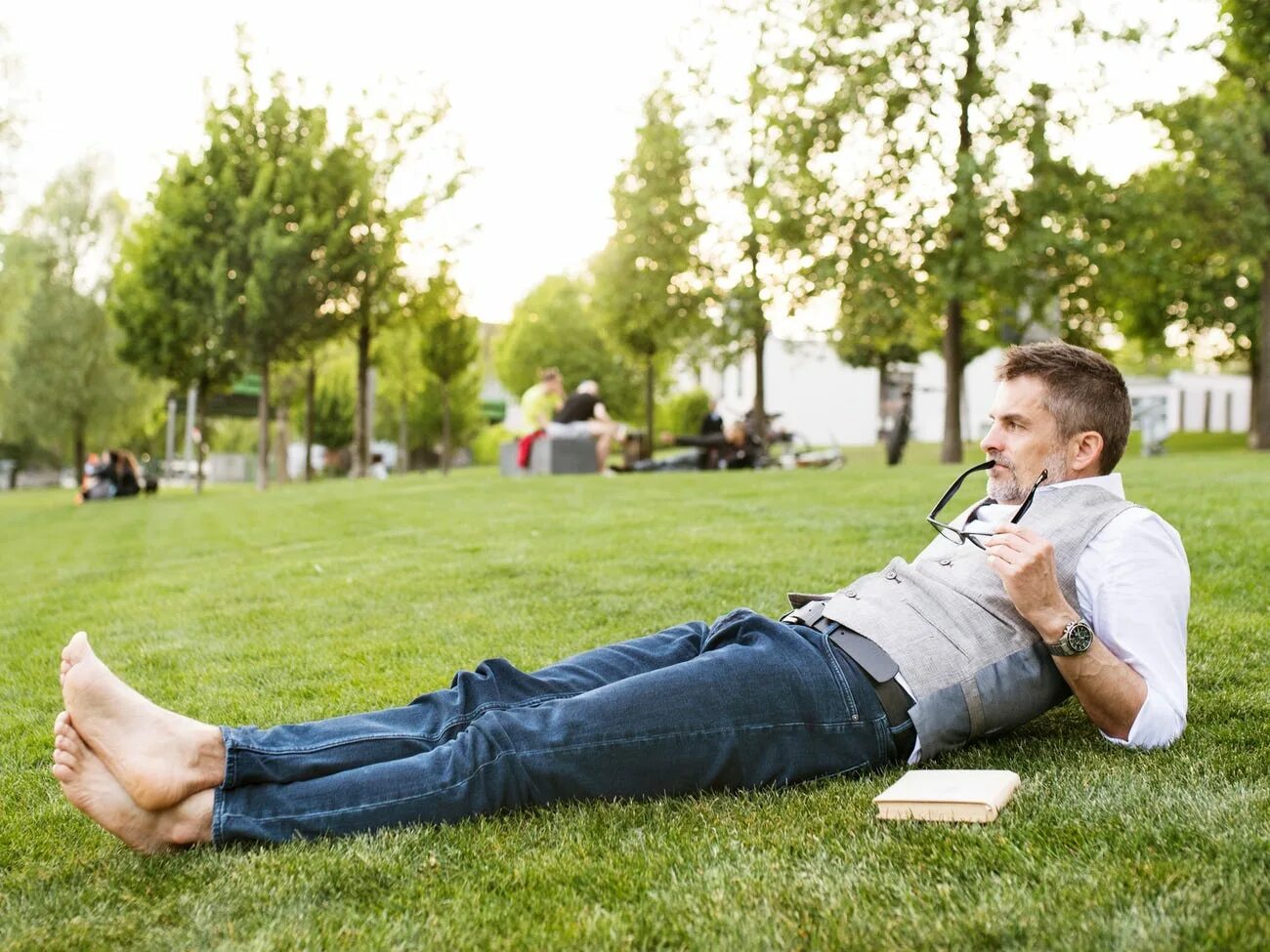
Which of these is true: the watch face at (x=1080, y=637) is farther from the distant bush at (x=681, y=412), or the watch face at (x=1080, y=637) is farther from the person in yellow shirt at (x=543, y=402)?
the distant bush at (x=681, y=412)

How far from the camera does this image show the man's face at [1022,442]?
3186 mm

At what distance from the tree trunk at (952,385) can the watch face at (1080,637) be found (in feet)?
67.8

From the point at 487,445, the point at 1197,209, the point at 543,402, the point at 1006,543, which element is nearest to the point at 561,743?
the point at 1006,543

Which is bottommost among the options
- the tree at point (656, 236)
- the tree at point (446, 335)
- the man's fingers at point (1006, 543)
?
the man's fingers at point (1006, 543)

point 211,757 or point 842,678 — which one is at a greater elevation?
point 842,678

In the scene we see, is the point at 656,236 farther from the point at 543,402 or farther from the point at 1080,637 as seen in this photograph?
the point at 1080,637

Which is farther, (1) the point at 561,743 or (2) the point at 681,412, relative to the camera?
(2) the point at 681,412

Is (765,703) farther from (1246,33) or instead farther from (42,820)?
(1246,33)

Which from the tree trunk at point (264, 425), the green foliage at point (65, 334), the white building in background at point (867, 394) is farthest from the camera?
the white building in background at point (867, 394)

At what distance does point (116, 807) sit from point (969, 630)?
80.5 inches

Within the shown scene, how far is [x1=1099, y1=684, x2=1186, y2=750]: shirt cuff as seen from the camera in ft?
9.80

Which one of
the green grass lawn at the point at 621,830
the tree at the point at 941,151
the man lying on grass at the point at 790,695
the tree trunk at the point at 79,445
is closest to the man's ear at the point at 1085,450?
the man lying on grass at the point at 790,695

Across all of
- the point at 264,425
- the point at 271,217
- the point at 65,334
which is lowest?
the point at 264,425

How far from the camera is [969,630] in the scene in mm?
2961
